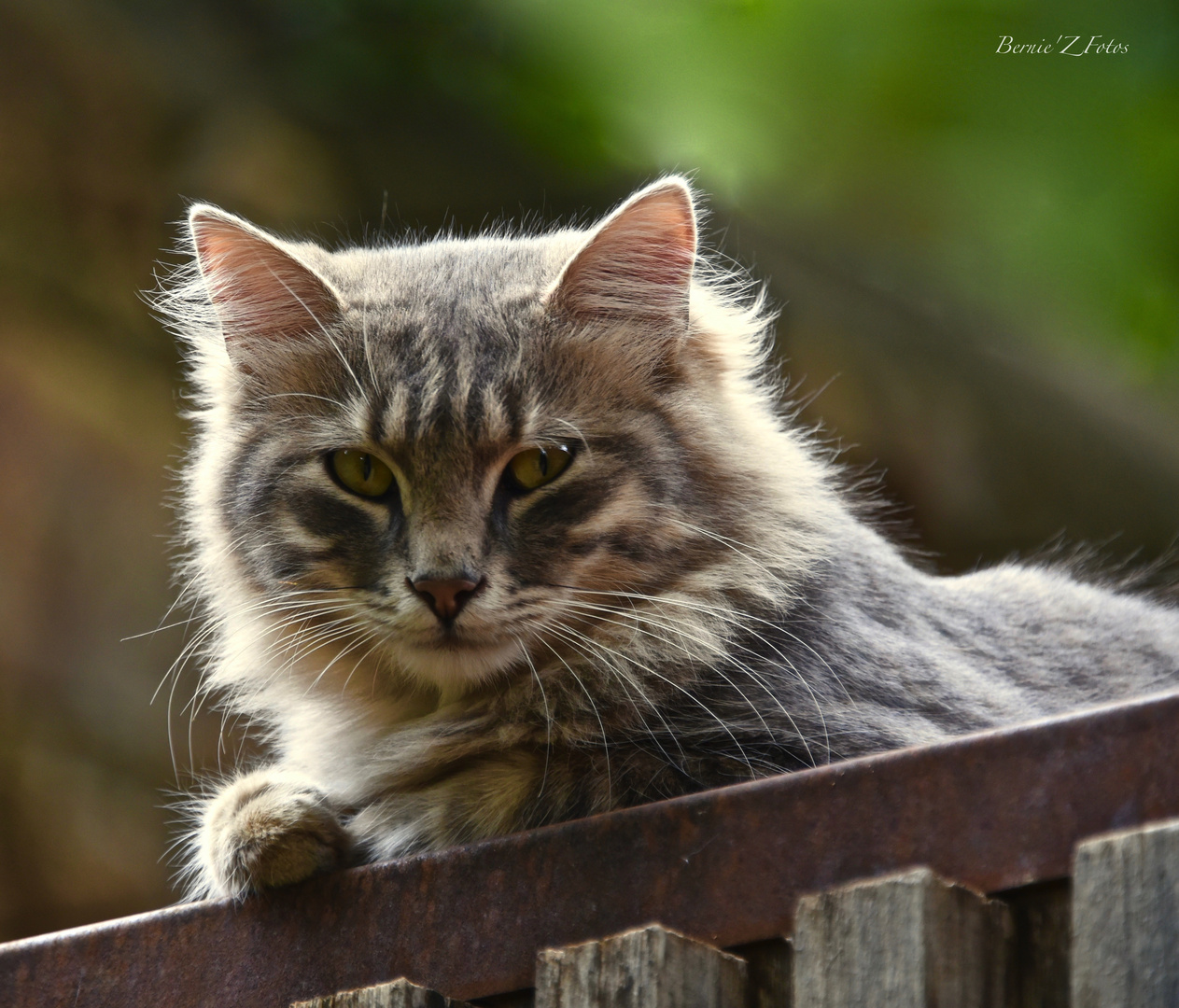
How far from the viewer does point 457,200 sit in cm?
513

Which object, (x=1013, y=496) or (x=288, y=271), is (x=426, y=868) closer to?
(x=288, y=271)

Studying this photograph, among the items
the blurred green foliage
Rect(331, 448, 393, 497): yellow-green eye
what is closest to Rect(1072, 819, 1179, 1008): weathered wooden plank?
Rect(331, 448, 393, 497): yellow-green eye

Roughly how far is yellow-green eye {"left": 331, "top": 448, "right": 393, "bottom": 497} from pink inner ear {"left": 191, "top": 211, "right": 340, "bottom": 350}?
286 millimetres

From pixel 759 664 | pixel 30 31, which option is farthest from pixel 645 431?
pixel 30 31

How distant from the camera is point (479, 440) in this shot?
1.99 m

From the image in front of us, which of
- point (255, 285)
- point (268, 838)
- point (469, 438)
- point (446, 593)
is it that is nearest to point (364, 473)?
point (469, 438)

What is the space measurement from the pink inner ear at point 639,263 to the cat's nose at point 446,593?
0.56 m

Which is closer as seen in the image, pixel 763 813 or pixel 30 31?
pixel 763 813

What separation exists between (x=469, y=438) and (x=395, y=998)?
864 mm

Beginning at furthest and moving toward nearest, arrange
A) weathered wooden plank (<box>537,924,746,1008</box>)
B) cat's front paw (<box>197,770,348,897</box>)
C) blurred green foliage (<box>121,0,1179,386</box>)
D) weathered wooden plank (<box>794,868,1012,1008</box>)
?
blurred green foliage (<box>121,0,1179,386</box>) → cat's front paw (<box>197,770,348,897</box>) → weathered wooden plank (<box>537,924,746,1008</box>) → weathered wooden plank (<box>794,868,1012,1008</box>)

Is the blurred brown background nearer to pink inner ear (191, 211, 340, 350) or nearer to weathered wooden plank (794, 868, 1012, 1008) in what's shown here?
pink inner ear (191, 211, 340, 350)

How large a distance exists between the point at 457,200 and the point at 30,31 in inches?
61.0

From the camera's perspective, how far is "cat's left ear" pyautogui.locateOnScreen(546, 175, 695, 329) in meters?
2.18

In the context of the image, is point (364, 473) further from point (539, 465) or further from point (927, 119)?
point (927, 119)
